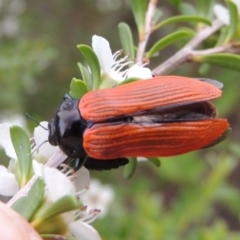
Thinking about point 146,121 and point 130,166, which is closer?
point 146,121

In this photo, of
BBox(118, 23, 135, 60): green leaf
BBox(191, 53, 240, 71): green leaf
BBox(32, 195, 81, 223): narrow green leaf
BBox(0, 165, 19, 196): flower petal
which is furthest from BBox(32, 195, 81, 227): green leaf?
BBox(191, 53, 240, 71): green leaf

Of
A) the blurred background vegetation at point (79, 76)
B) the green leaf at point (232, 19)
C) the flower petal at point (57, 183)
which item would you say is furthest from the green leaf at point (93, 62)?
the blurred background vegetation at point (79, 76)

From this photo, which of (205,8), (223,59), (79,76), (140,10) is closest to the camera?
(223,59)

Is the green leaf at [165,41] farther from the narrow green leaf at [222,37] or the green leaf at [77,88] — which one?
the green leaf at [77,88]

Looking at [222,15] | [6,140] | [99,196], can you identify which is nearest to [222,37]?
[222,15]

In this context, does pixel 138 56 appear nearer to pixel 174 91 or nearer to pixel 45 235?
pixel 174 91

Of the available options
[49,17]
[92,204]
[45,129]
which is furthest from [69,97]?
[49,17]

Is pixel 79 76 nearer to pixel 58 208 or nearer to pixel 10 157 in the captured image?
pixel 10 157
